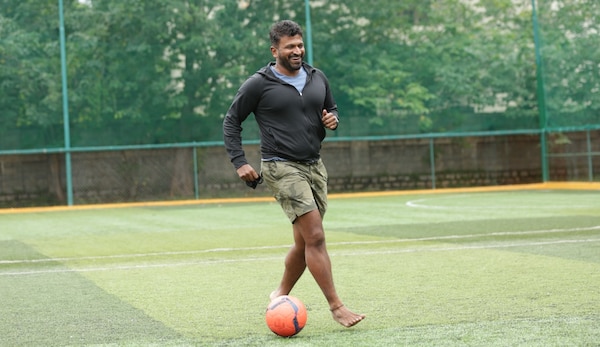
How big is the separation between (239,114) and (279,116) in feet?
0.94

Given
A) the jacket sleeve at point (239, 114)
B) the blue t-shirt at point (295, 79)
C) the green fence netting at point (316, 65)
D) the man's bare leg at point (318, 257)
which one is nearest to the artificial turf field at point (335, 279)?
the man's bare leg at point (318, 257)

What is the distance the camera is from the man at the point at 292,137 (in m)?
6.88

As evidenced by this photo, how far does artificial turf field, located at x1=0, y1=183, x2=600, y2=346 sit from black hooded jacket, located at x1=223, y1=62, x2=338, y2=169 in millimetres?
1158

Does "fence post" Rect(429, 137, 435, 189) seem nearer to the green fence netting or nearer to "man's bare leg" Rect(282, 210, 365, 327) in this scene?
the green fence netting

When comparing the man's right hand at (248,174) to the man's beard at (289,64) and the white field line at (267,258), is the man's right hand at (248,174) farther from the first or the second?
the white field line at (267,258)

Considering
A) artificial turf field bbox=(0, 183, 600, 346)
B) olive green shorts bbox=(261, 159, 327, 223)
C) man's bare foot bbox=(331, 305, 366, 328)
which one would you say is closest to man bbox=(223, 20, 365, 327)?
olive green shorts bbox=(261, 159, 327, 223)

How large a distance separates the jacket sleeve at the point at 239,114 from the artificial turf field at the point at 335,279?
3.72 ft

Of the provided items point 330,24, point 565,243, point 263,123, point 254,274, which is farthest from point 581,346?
point 330,24

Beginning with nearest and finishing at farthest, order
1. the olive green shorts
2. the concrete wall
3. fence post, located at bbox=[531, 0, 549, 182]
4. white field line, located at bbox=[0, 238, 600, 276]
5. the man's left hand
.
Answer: the olive green shorts, the man's left hand, white field line, located at bbox=[0, 238, 600, 276], the concrete wall, fence post, located at bbox=[531, 0, 549, 182]

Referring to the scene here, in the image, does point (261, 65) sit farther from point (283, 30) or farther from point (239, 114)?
point (283, 30)

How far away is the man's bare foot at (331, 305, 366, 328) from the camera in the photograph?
21.6ft

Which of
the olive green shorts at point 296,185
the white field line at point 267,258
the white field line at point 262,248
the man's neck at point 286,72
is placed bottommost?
the white field line at point 262,248

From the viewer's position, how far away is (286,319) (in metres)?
6.43

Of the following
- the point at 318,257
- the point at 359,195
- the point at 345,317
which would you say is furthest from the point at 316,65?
the point at 345,317
